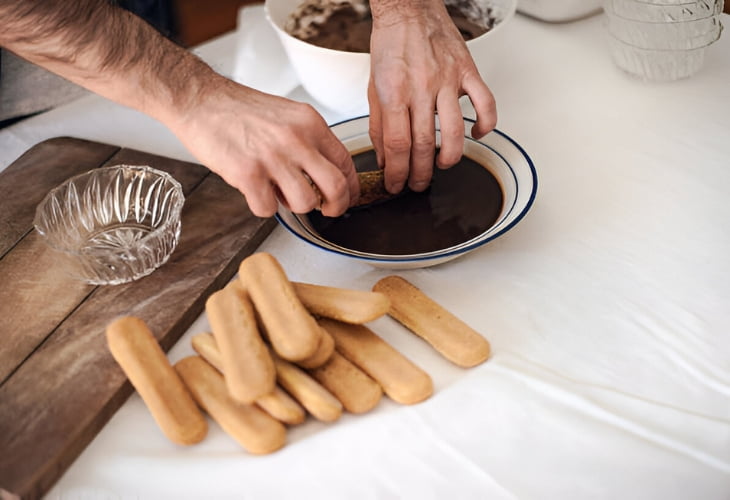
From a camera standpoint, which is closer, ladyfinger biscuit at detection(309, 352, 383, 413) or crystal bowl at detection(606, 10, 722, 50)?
ladyfinger biscuit at detection(309, 352, 383, 413)

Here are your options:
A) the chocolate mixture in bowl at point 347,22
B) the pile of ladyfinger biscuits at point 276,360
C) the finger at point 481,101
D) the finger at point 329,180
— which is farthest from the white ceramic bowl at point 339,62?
the pile of ladyfinger biscuits at point 276,360

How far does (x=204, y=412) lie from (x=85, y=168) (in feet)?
1.62

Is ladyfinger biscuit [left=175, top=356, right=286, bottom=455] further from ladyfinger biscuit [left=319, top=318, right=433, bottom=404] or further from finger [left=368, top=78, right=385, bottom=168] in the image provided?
finger [left=368, top=78, right=385, bottom=168]

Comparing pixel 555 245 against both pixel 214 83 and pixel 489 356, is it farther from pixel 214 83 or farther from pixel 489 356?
pixel 214 83

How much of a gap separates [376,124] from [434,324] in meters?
0.28

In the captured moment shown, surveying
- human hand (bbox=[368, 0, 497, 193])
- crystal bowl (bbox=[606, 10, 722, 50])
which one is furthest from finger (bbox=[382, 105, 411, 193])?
crystal bowl (bbox=[606, 10, 722, 50])

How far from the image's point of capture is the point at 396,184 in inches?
33.7

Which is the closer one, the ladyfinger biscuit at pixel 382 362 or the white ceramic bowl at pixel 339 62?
the ladyfinger biscuit at pixel 382 362

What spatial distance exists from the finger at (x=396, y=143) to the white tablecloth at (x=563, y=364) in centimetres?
12

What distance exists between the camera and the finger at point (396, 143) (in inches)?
32.9

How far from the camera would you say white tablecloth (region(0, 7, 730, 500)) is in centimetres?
63

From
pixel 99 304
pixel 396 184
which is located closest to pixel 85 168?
pixel 99 304

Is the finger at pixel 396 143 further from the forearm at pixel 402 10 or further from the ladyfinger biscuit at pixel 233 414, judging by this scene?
the ladyfinger biscuit at pixel 233 414

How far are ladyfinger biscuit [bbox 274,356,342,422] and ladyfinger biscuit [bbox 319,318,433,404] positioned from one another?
0.05 m
